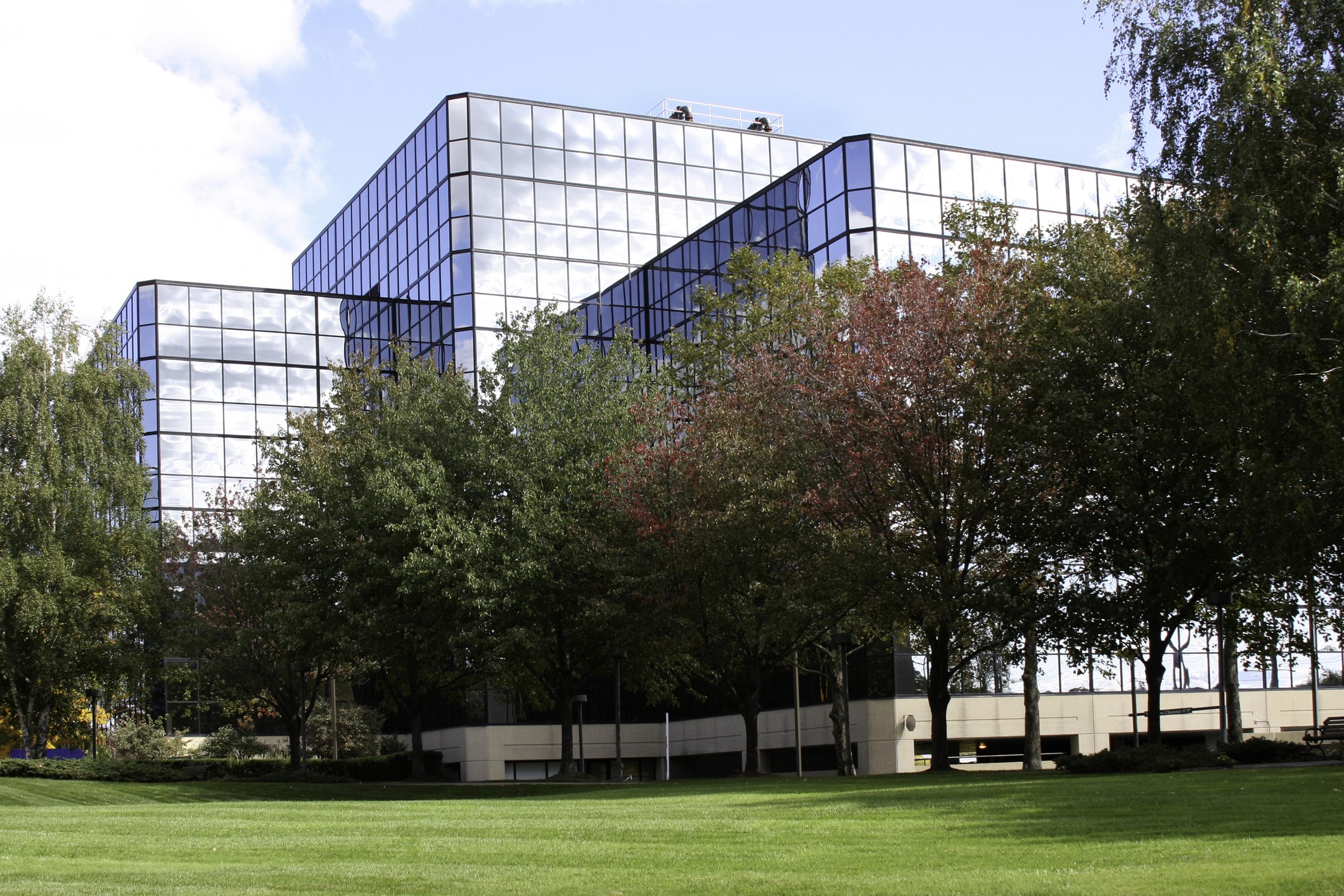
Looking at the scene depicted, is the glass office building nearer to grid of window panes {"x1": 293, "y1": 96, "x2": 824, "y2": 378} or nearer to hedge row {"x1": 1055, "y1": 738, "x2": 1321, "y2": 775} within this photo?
grid of window panes {"x1": 293, "y1": 96, "x2": 824, "y2": 378}

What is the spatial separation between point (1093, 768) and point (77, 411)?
3418 centimetres

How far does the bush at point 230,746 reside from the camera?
56781 millimetres

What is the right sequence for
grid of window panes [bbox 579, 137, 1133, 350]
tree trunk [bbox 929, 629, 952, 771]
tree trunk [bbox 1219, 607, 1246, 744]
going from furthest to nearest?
grid of window panes [bbox 579, 137, 1133, 350] → tree trunk [bbox 929, 629, 952, 771] → tree trunk [bbox 1219, 607, 1246, 744]

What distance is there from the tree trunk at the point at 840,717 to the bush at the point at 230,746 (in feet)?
96.8

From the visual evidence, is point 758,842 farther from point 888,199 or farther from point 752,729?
point 888,199

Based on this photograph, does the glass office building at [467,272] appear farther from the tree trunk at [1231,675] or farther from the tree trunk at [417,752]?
the tree trunk at [1231,675]

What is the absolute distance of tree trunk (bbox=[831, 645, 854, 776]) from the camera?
3562cm

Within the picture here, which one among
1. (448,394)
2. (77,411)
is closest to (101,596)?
(77,411)

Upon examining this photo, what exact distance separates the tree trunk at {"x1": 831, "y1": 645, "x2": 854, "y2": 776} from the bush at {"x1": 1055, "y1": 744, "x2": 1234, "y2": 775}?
8.96m

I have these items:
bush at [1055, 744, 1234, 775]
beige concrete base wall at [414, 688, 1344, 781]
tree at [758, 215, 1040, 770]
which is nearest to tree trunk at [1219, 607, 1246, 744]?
bush at [1055, 744, 1234, 775]

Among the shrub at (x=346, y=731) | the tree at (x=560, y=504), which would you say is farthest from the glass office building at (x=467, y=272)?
the tree at (x=560, y=504)

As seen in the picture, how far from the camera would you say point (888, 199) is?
152ft

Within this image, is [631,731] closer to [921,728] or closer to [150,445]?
[921,728]

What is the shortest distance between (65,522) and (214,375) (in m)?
19.4
